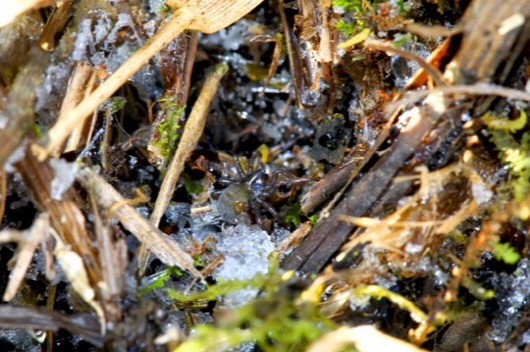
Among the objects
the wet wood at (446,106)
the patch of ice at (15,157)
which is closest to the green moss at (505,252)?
the wet wood at (446,106)

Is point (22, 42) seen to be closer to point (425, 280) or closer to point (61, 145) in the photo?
point (61, 145)

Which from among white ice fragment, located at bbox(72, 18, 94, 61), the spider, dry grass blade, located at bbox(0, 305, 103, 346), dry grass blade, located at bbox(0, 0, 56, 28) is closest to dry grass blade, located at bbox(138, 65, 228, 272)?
the spider

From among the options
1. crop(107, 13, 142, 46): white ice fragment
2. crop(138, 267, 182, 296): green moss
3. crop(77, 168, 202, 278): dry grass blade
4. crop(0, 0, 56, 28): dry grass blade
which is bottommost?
crop(138, 267, 182, 296): green moss

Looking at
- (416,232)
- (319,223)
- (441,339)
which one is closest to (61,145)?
(319,223)

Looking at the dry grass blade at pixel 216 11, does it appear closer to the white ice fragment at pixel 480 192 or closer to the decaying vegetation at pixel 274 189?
the decaying vegetation at pixel 274 189

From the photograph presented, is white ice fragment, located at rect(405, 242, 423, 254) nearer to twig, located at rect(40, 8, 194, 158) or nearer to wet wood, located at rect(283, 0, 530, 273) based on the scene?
wet wood, located at rect(283, 0, 530, 273)
